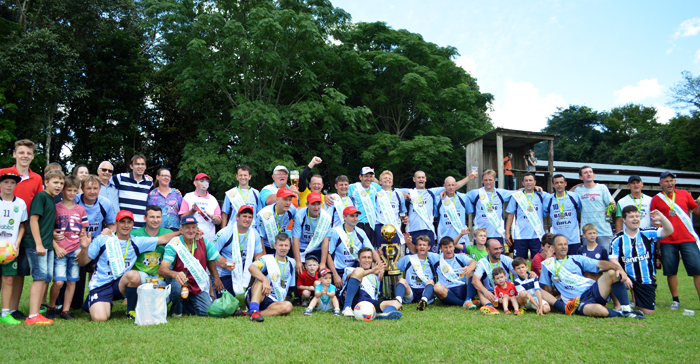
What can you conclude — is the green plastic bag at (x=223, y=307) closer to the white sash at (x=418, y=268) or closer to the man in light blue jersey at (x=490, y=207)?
the white sash at (x=418, y=268)

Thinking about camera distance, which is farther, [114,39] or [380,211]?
[114,39]

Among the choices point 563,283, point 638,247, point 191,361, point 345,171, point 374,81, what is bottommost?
point 191,361

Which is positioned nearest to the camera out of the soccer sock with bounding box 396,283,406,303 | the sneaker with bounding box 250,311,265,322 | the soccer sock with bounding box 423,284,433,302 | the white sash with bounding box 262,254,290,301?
the sneaker with bounding box 250,311,265,322

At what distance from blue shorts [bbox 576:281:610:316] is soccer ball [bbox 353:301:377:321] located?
2.87 metres

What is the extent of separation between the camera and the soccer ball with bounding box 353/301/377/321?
17.7ft

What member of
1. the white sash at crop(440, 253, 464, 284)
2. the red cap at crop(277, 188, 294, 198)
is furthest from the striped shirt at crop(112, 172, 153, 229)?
the white sash at crop(440, 253, 464, 284)

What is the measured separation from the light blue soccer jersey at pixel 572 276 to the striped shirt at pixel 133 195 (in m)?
6.12

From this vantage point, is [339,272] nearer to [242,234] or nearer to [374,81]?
[242,234]

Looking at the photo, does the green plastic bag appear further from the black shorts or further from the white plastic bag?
the black shorts

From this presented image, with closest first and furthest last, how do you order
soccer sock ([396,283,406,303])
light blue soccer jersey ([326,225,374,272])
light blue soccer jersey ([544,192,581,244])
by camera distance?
soccer sock ([396,283,406,303]) → light blue soccer jersey ([326,225,374,272]) → light blue soccer jersey ([544,192,581,244])

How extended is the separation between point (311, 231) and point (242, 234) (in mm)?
1112

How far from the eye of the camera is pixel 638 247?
20.8 ft

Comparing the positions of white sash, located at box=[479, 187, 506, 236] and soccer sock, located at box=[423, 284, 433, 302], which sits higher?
white sash, located at box=[479, 187, 506, 236]

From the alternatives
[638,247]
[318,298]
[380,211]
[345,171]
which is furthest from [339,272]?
[345,171]
